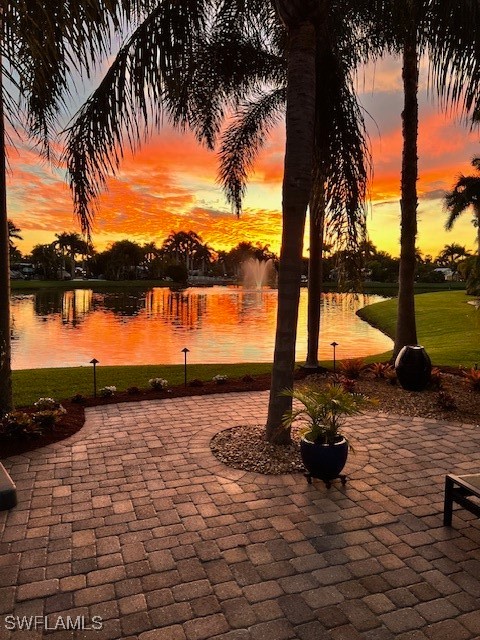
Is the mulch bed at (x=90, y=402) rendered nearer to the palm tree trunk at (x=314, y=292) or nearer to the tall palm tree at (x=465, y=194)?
the palm tree trunk at (x=314, y=292)

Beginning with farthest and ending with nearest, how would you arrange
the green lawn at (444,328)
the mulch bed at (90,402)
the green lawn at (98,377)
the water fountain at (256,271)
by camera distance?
the water fountain at (256,271), the green lawn at (444,328), the green lawn at (98,377), the mulch bed at (90,402)

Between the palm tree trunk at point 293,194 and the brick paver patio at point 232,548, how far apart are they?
156 cm

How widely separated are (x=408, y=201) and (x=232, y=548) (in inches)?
422

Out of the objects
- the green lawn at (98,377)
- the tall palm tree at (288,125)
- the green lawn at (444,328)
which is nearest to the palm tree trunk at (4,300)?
the tall palm tree at (288,125)

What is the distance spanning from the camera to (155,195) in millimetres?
12805

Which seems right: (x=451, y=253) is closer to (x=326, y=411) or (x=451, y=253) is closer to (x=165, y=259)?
(x=165, y=259)

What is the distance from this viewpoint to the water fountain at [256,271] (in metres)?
106

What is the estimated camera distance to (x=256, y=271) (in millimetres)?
116188

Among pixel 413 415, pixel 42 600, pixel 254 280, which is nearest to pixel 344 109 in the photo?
pixel 413 415

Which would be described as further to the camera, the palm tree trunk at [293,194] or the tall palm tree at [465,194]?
the tall palm tree at [465,194]

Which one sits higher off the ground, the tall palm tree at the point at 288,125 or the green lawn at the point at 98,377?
the tall palm tree at the point at 288,125

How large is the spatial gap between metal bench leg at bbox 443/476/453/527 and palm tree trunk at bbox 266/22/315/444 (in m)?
2.67

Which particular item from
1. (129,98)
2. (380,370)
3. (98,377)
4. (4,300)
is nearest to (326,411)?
(129,98)

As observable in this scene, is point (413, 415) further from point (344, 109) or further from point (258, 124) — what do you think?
point (258, 124)
